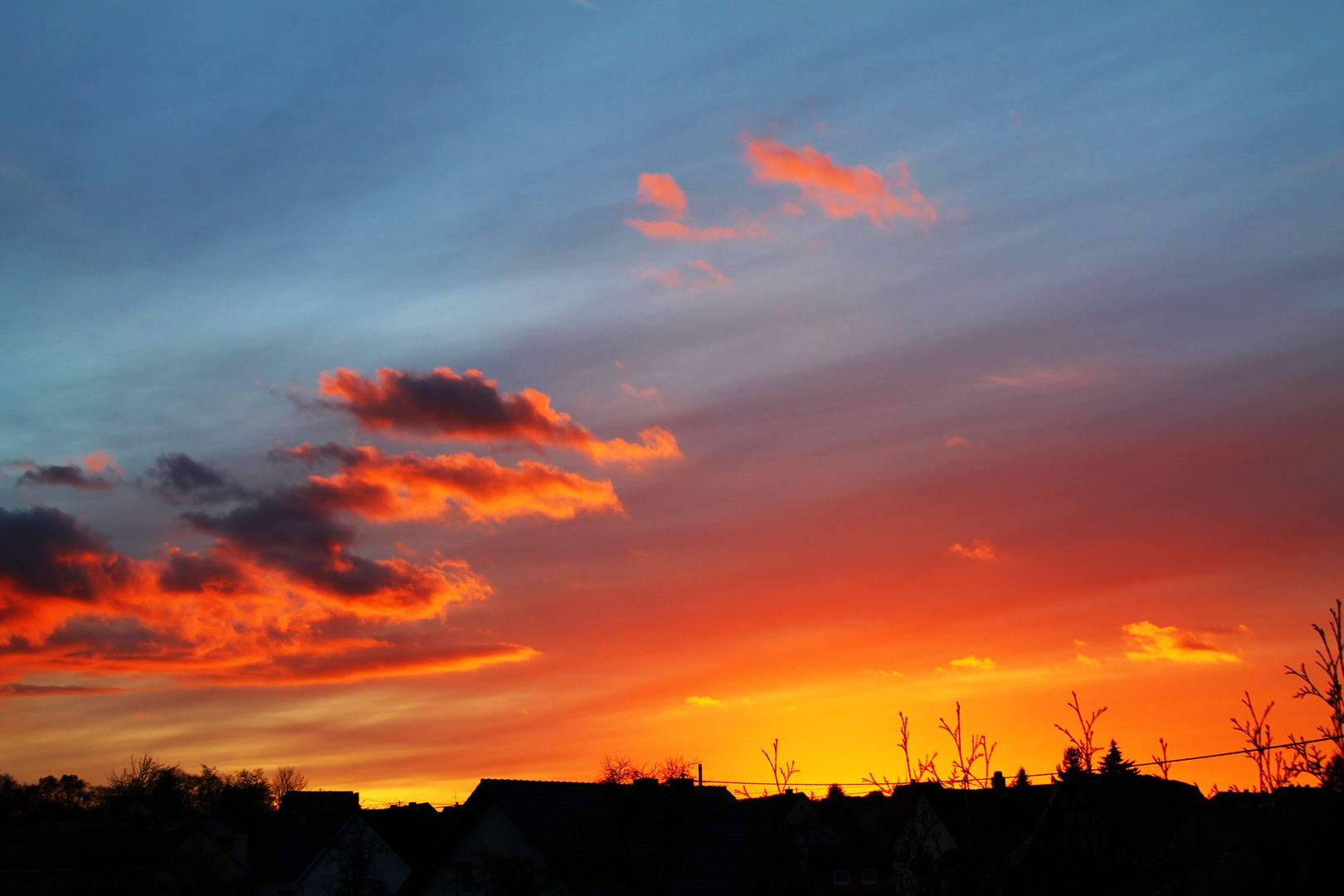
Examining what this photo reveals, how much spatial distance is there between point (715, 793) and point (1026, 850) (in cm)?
3992

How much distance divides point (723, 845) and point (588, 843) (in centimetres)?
722

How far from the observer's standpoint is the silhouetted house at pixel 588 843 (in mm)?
37188

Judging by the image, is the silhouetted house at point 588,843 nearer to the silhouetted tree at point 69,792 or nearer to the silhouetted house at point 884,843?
the silhouetted house at point 884,843

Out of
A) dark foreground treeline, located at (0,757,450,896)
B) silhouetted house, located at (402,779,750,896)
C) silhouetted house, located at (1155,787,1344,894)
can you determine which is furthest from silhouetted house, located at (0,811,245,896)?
silhouetted house, located at (1155,787,1344,894)

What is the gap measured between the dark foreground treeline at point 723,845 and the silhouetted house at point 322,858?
0.18 metres

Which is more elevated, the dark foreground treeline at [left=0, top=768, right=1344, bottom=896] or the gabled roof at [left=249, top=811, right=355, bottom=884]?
the dark foreground treeline at [left=0, top=768, right=1344, bottom=896]

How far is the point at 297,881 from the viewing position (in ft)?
252

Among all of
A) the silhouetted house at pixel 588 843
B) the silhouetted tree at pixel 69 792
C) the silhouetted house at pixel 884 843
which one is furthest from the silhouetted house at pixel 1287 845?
the silhouetted tree at pixel 69 792

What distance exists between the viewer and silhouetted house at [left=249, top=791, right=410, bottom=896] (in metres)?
59.1

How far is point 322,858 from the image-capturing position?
74.2 m

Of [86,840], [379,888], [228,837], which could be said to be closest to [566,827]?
[379,888]

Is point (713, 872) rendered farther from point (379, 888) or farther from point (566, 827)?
point (379, 888)

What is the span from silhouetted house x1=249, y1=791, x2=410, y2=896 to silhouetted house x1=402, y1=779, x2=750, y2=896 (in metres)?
15.9

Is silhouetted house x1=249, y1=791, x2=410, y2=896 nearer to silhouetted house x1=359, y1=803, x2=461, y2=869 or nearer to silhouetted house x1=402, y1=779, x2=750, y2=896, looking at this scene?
silhouetted house x1=359, y1=803, x2=461, y2=869
